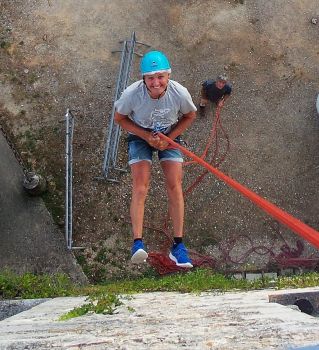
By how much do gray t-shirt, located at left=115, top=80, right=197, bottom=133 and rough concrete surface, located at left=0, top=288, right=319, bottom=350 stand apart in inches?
75.7

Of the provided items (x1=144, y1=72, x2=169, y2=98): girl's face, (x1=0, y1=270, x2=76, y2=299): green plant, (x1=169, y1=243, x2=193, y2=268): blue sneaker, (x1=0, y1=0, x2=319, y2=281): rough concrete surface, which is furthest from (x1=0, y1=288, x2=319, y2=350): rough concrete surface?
(x1=0, y1=0, x2=319, y2=281): rough concrete surface

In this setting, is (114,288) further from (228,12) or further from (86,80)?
(228,12)

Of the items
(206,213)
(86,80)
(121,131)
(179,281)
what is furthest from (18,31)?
(179,281)

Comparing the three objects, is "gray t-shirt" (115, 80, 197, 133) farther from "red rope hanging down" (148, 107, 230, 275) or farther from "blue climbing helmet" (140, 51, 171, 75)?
"red rope hanging down" (148, 107, 230, 275)

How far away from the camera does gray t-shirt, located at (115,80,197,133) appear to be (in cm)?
503

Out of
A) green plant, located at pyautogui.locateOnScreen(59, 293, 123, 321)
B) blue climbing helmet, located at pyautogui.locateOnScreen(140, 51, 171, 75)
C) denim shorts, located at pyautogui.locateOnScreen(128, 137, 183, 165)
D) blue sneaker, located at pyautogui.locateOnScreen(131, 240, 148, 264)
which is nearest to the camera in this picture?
green plant, located at pyautogui.locateOnScreen(59, 293, 123, 321)

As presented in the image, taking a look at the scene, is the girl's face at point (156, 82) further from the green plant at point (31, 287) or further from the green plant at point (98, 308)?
the green plant at point (31, 287)

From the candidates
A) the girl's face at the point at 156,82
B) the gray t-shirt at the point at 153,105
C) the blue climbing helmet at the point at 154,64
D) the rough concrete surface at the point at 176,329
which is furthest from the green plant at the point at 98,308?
the blue climbing helmet at the point at 154,64

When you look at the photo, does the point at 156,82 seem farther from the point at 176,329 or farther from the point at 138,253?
the point at 176,329

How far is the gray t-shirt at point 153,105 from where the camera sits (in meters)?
5.03

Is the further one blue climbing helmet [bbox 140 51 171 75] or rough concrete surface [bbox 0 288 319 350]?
blue climbing helmet [bbox 140 51 171 75]

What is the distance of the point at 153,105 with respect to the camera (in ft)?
16.6

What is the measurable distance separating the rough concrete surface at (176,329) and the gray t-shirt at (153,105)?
1922mm

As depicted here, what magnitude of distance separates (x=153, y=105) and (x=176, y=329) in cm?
265
